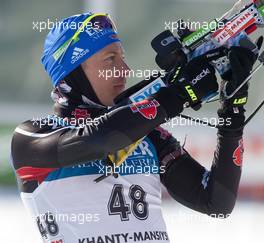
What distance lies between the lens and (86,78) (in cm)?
245

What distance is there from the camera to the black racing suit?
2150 millimetres

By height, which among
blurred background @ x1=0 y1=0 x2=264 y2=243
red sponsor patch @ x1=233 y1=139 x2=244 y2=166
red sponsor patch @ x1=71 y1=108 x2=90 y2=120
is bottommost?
blurred background @ x1=0 y1=0 x2=264 y2=243

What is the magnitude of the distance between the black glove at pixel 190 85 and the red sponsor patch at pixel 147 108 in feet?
0.07

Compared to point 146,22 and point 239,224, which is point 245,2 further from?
→ point 146,22

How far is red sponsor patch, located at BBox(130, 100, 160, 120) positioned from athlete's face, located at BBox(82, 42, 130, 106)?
0.25 meters

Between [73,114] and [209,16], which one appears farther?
[209,16]

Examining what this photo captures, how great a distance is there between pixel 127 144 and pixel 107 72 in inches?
13.7

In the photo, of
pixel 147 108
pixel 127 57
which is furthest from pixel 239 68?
pixel 127 57

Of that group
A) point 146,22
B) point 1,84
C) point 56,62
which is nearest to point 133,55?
point 146,22

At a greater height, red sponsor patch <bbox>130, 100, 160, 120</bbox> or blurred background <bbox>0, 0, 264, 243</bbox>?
red sponsor patch <bbox>130, 100, 160, 120</bbox>

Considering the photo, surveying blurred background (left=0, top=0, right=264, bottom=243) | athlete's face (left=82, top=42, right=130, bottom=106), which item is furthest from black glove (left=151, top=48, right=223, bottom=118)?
blurred background (left=0, top=0, right=264, bottom=243)

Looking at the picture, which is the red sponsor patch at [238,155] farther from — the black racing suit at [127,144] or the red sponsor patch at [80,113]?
the red sponsor patch at [80,113]

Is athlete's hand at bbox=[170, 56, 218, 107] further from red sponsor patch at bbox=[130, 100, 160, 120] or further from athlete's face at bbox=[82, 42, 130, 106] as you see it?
athlete's face at bbox=[82, 42, 130, 106]

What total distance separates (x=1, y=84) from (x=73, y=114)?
4981mm
